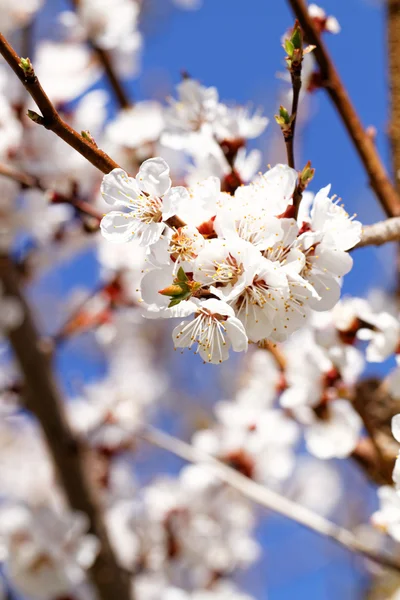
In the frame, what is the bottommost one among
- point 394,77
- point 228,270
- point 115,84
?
point 228,270

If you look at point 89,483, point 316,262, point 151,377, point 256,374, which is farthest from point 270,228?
point 151,377

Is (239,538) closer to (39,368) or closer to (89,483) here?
(89,483)

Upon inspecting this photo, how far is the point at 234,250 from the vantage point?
97cm

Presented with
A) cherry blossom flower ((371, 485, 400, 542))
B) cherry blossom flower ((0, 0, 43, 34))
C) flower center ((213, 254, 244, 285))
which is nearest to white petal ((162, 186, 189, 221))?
flower center ((213, 254, 244, 285))

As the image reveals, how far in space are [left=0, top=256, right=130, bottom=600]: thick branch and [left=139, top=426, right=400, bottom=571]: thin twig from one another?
1.61ft

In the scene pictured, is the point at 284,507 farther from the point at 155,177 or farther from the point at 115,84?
the point at 115,84

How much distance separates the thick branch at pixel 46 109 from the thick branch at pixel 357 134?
75cm

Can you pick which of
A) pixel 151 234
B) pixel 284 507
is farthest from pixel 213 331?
pixel 284 507

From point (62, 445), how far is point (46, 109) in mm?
1705

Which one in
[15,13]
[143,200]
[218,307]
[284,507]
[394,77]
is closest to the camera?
[218,307]

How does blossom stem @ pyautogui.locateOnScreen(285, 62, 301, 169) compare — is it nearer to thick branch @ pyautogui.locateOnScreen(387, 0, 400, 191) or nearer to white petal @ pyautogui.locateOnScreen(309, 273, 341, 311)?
white petal @ pyautogui.locateOnScreen(309, 273, 341, 311)

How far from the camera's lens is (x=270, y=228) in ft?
3.29

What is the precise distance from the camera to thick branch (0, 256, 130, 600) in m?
2.29

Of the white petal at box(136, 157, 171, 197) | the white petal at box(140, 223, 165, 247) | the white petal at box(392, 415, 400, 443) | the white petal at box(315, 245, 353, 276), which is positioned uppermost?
the white petal at box(136, 157, 171, 197)
